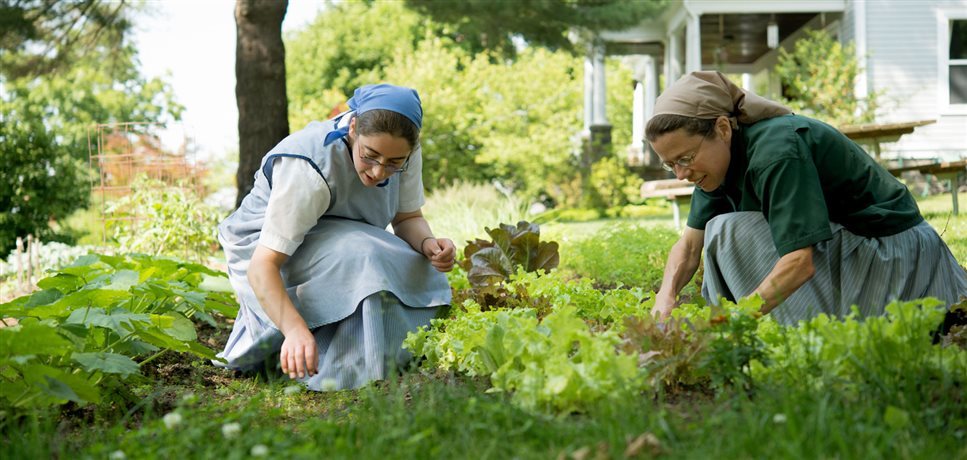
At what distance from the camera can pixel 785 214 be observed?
2.76 m

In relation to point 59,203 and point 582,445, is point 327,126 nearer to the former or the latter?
point 582,445

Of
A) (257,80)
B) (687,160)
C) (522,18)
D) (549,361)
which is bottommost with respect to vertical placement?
(549,361)

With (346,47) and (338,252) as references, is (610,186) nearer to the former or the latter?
(338,252)

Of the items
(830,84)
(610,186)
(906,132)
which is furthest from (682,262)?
(830,84)

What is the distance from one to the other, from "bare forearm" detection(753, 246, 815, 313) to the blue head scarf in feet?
4.27

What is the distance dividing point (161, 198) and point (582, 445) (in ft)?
23.3

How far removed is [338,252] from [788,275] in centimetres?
165

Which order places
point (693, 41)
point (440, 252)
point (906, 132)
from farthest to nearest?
point (693, 41) → point (906, 132) → point (440, 252)

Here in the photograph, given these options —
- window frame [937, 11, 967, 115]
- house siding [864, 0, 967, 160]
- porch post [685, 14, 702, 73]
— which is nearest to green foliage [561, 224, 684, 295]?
porch post [685, 14, 702, 73]

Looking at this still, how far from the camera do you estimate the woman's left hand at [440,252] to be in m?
3.68

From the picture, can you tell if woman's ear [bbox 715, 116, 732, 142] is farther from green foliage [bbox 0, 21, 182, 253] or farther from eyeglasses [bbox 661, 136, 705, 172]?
green foliage [bbox 0, 21, 182, 253]

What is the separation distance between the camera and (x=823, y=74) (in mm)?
14250

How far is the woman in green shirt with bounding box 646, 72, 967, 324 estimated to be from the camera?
279cm

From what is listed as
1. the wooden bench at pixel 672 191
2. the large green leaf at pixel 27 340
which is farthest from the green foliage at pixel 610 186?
the large green leaf at pixel 27 340
